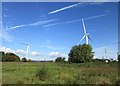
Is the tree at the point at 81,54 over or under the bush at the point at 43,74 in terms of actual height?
over

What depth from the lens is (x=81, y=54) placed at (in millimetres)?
77062

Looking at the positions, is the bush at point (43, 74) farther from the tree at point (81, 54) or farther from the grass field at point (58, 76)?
the tree at point (81, 54)

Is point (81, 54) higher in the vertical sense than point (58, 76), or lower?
higher

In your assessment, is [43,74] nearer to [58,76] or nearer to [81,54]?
[58,76]

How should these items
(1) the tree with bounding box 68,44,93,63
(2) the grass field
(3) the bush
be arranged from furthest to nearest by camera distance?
(1) the tree with bounding box 68,44,93,63 < (3) the bush < (2) the grass field

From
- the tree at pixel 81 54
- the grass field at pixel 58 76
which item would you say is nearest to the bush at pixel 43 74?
the grass field at pixel 58 76

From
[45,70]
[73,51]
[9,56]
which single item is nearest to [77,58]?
[73,51]

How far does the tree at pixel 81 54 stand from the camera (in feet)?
252

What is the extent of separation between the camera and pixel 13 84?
12.9m


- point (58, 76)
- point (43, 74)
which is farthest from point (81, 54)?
point (43, 74)

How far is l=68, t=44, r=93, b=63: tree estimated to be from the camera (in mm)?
76812

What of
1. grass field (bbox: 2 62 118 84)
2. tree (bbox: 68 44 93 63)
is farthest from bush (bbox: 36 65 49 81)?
tree (bbox: 68 44 93 63)

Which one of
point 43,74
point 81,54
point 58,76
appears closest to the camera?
point 43,74

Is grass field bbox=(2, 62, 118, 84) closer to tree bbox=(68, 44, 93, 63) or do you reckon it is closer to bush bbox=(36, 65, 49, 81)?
bush bbox=(36, 65, 49, 81)
